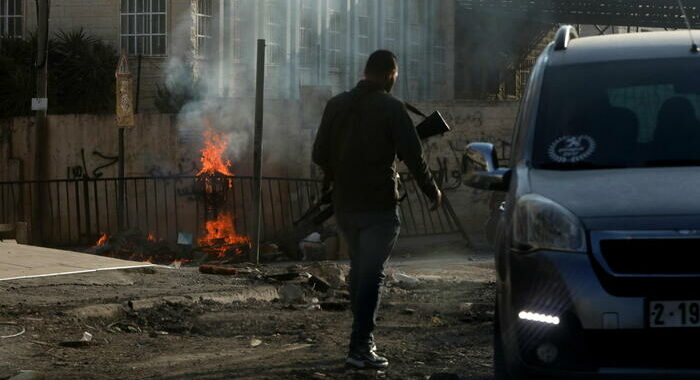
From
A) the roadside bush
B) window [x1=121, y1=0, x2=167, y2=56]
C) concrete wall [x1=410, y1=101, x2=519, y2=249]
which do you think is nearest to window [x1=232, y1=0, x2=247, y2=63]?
window [x1=121, y1=0, x2=167, y2=56]

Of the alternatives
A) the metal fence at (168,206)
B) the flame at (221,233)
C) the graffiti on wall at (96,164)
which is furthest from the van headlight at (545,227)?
the graffiti on wall at (96,164)

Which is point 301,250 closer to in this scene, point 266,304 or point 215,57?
point 266,304

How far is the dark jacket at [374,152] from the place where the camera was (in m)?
7.60

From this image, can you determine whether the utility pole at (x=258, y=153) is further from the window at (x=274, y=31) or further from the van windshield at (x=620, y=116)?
the window at (x=274, y=31)

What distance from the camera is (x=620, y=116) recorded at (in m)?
Result: 6.16

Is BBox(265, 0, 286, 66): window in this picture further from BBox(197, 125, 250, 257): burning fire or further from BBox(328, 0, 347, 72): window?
BBox(197, 125, 250, 257): burning fire

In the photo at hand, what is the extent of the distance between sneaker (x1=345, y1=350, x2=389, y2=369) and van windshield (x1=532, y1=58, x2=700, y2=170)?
6.43 ft

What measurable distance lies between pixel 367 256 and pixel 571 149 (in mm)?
1935

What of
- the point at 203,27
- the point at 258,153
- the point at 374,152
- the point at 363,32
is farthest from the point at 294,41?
the point at 374,152

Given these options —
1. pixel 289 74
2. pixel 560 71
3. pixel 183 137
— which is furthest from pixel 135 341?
pixel 289 74

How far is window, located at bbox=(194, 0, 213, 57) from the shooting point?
1166 inches

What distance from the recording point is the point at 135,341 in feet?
29.0

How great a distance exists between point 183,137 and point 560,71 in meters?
15.9

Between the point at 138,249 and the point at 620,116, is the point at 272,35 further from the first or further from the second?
the point at 620,116
